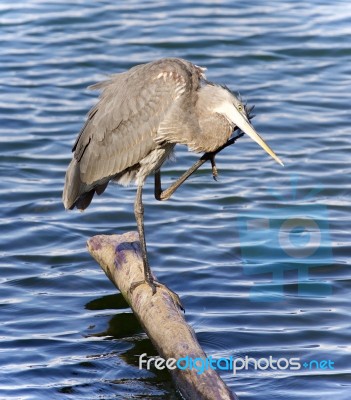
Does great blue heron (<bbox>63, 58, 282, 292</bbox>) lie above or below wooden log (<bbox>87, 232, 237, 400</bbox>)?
above

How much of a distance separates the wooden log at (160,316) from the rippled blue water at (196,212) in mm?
530

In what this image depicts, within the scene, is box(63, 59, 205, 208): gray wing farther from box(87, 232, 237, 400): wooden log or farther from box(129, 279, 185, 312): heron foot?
box(129, 279, 185, 312): heron foot

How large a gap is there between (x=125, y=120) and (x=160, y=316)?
79.7 inches

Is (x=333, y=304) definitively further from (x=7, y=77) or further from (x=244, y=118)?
(x=7, y=77)

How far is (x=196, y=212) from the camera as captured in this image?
10812mm

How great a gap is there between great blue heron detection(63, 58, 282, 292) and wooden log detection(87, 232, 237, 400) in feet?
0.69

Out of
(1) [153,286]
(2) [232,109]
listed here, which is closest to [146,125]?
(2) [232,109]

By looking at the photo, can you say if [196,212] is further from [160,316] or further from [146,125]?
[160,316]

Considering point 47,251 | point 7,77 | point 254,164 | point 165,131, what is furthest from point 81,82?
point 165,131

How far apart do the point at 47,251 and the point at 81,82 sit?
5.15 m

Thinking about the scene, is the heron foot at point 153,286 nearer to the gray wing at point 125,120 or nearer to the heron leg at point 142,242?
the heron leg at point 142,242

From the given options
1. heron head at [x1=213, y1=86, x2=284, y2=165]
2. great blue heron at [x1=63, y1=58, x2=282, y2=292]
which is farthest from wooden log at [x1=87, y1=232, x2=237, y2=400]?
heron head at [x1=213, y1=86, x2=284, y2=165]

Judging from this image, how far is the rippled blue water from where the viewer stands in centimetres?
766

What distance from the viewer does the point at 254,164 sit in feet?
39.7
